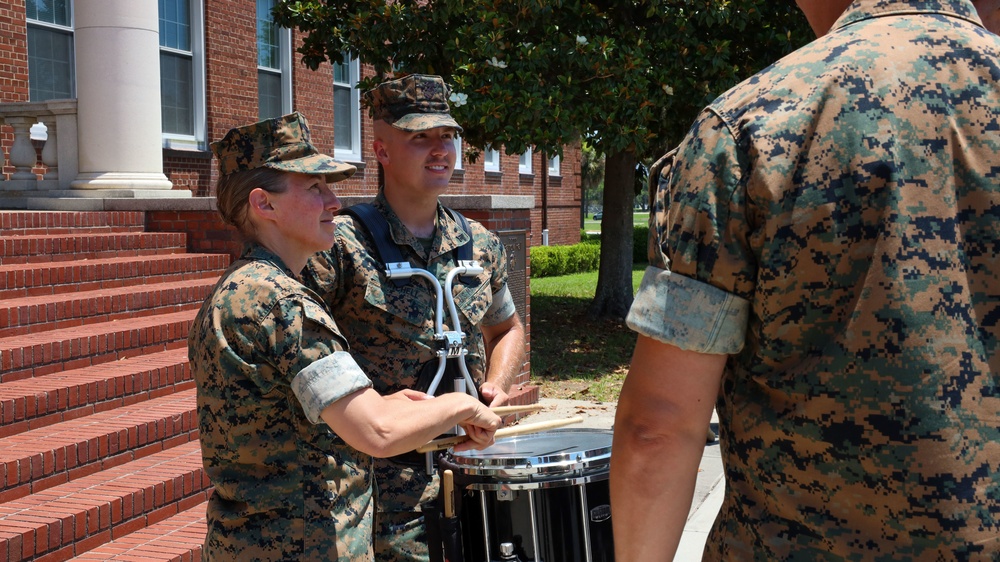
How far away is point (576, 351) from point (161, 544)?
770 cm

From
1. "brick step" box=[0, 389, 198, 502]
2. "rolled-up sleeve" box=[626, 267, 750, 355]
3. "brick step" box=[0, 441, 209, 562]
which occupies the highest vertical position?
"rolled-up sleeve" box=[626, 267, 750, 355]

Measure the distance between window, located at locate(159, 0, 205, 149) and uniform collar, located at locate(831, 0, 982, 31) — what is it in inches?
511

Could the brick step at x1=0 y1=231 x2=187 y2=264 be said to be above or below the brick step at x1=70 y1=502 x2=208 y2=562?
above

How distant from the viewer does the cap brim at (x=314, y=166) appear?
2.66 m

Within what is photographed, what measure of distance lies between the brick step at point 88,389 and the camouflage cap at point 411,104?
2794 mm

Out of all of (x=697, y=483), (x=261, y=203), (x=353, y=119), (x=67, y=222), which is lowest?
(x=697, y=483)

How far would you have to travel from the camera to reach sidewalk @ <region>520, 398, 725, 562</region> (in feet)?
18.7

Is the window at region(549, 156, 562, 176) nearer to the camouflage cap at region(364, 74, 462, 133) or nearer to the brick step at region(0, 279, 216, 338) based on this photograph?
the brick step at region(0, 279, 216, 338)

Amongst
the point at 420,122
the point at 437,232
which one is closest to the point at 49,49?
the point at 420,122

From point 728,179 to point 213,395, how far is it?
4.69 ft

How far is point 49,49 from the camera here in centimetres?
1180

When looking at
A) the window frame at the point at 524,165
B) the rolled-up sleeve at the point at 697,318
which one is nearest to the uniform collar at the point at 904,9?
the rolled-up sleeve at the point at 697,318

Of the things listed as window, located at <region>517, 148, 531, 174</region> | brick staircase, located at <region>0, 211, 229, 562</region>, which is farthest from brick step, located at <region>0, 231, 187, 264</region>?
window, located at <region>517, 148, 531, 174</region>

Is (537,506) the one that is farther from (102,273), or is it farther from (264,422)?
(102,273)
